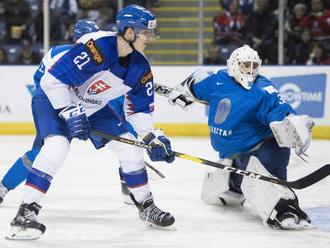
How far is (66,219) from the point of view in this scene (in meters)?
3.43

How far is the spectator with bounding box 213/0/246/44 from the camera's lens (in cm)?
727

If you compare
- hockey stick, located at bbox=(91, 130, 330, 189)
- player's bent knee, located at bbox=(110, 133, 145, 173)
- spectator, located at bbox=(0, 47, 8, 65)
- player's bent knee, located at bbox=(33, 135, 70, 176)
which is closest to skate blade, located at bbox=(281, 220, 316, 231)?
hockey stick, located at bbox=(91, 130, 330, 189)

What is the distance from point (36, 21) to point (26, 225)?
4678 millimetres

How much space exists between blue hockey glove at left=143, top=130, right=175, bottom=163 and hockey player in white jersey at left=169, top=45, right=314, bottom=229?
0.51m

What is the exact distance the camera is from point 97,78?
3166mm

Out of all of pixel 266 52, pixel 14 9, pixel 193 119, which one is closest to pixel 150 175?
pixel 193 119

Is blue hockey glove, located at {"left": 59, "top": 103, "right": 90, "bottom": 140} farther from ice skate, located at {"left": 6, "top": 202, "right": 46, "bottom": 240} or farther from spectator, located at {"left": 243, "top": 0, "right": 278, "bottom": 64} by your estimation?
spectator, located at {"left": 243, "top": 0, "right": 278, "bottom": 64}

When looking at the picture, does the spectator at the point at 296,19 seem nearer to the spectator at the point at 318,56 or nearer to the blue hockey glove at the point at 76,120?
the spectator at the point at 318,56

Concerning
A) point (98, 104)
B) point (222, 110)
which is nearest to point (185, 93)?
point (222, 110)

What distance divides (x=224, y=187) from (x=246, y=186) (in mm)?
267

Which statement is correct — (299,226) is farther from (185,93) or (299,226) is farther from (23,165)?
(23,165)

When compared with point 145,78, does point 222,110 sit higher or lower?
lower

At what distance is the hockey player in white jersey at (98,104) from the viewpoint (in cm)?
295

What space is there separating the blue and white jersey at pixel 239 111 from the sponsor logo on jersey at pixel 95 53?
83cm
